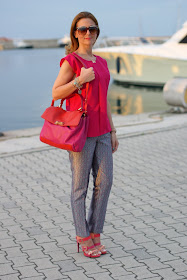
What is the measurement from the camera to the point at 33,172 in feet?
23.6

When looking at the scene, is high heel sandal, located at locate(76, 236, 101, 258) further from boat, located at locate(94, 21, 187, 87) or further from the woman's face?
boat, located at locate(94, 21, 187, 87)

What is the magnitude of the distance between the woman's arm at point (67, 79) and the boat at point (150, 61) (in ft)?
70.7

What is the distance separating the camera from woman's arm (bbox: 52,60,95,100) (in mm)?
3844

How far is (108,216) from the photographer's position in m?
5.29

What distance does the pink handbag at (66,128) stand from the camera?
3.88 meters

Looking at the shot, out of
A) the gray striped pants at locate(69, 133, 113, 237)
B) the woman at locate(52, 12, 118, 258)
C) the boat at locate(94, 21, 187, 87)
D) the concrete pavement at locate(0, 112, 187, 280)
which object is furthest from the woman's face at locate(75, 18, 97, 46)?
the boat at locate(94, 21, 187, 87)

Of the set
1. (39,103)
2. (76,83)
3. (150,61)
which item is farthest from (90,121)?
(150,61)

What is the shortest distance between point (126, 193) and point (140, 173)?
38.3 inches

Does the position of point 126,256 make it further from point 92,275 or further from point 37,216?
point 37,216

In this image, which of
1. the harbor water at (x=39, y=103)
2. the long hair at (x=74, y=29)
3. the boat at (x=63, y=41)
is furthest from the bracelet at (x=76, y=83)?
the boat at (x=63, y=41)

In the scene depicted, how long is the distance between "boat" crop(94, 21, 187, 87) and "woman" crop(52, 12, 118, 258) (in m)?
21.4

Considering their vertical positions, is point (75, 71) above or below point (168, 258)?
above

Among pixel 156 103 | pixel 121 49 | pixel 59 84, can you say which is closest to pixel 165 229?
pixel 59 84

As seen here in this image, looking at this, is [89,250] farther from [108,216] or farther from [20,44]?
[20,44]
